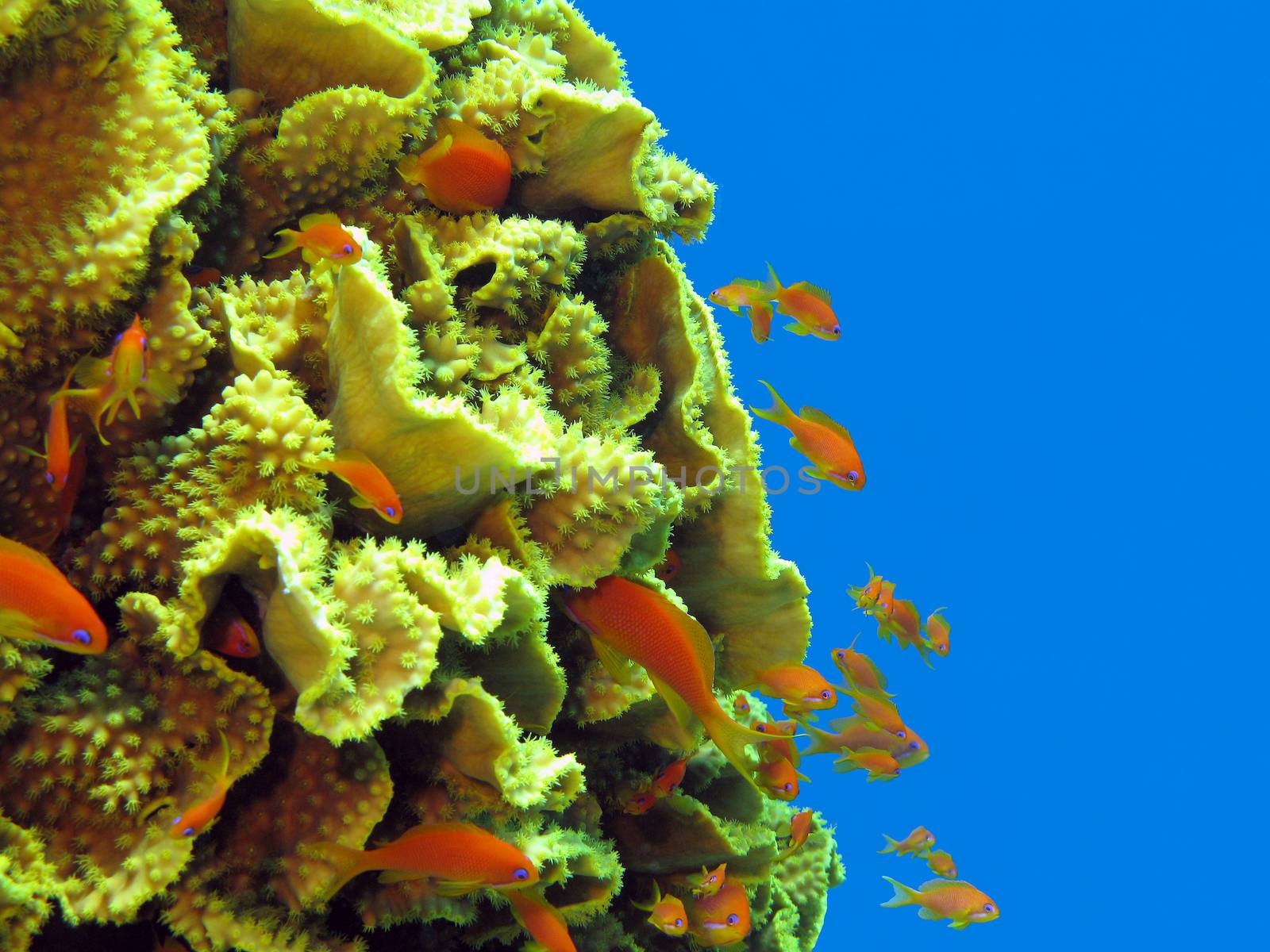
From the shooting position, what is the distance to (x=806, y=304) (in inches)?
171

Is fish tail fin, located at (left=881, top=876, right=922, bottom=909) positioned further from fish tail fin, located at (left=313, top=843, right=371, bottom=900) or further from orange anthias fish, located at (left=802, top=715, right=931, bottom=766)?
fish tail fin, located at (left=313, top=843, right=371, bottom=900)

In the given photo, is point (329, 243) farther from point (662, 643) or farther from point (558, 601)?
point (662, 643)

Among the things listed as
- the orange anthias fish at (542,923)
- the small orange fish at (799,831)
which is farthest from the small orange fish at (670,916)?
the orange anthias fish at (542,923)

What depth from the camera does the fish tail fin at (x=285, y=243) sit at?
2.09 metres

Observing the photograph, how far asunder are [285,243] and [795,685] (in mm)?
2773

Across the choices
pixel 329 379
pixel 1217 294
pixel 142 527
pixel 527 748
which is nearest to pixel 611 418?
pixel 329 379

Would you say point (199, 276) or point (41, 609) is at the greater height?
point (199, 276)

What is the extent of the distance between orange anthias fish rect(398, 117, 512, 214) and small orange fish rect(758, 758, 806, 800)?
8.89 feet

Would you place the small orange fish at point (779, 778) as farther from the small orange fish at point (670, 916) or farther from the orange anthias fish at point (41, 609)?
the orange anthias fish at point (41, 609)

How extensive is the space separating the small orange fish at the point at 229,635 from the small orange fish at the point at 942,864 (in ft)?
18.4

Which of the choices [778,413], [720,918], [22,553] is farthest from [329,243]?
[720,918]

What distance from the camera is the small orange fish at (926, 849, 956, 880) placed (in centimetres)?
588

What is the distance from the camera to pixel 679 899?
11.0ft

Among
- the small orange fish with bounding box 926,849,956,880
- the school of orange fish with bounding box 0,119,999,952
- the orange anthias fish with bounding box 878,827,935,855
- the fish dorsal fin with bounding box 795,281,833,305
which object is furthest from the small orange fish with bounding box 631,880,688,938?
the small orange fish with bounding box 926,849,956,880
